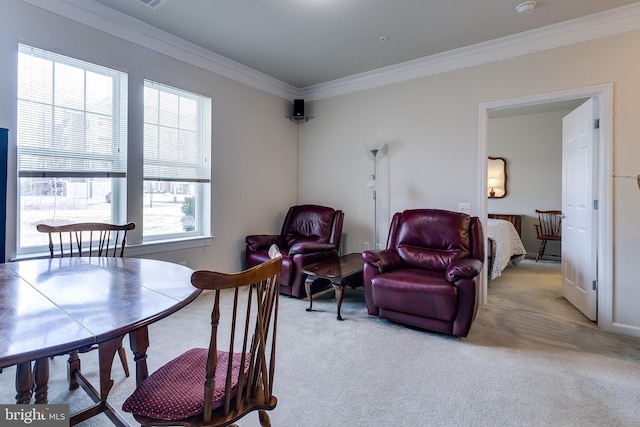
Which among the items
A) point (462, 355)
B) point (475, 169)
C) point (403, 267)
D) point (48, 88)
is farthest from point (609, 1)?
point (48, 88)

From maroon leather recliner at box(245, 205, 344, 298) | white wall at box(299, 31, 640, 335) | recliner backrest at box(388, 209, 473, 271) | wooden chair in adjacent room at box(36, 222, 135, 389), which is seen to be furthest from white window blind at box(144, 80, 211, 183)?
recliner backrest at box(388, 209, 473, 271)

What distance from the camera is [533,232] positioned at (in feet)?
21.2

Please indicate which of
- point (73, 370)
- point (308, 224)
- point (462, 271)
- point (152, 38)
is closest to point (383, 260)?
point (462, 271)

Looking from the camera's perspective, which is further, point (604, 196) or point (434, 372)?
point (604, 196)

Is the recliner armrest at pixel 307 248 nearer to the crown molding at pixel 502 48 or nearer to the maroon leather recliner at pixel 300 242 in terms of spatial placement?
the maroon leather recliner at pixel 300 242

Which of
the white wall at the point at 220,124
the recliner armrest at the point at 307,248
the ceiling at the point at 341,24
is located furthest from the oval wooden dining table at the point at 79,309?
the ceiling at the point at 341,24

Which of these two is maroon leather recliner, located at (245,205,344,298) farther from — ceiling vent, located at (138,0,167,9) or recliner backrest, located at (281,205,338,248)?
ceiling vent, located at (138,0,167,9)

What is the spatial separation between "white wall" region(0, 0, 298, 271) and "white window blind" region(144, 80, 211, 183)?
10cm

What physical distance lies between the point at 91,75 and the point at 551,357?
4.36m

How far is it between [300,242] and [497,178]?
4.90 meters

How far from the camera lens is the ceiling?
278cm

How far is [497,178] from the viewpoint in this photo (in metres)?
6.85

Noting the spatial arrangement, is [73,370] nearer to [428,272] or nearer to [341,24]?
[428,272]

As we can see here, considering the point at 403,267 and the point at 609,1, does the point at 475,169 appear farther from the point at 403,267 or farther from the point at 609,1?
the point at 609,1
